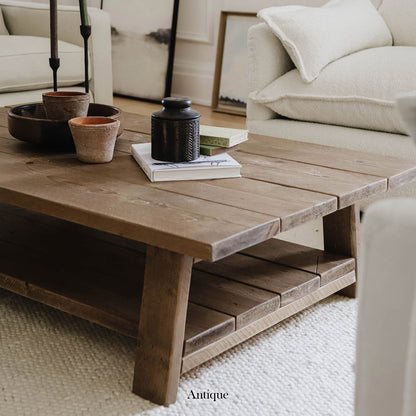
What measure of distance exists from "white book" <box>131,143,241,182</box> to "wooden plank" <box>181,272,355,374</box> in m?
0.28

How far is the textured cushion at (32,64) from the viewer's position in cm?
279

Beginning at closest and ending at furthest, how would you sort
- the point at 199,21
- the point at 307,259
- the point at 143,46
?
1. the point at 307,259
2. the point at 199,21
3. the point at 143,46

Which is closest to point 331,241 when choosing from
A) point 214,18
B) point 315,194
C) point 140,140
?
point 315,194

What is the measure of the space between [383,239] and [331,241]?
0.98 meters

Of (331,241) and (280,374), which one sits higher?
(331,241)

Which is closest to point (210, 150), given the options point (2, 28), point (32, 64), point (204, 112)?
point (32, 64)

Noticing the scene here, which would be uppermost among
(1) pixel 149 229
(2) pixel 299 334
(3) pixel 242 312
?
(1) pixel 149 229

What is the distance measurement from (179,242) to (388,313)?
0.41m

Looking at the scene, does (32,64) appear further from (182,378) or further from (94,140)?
(182,378)

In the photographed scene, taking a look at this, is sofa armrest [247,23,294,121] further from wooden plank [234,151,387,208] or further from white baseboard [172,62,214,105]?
white baseboard [172,62,214,105]

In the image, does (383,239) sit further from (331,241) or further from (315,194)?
(331,241)

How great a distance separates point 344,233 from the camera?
1.52 metres

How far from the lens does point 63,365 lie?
4.00 feet

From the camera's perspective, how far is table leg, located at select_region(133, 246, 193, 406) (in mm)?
1047
